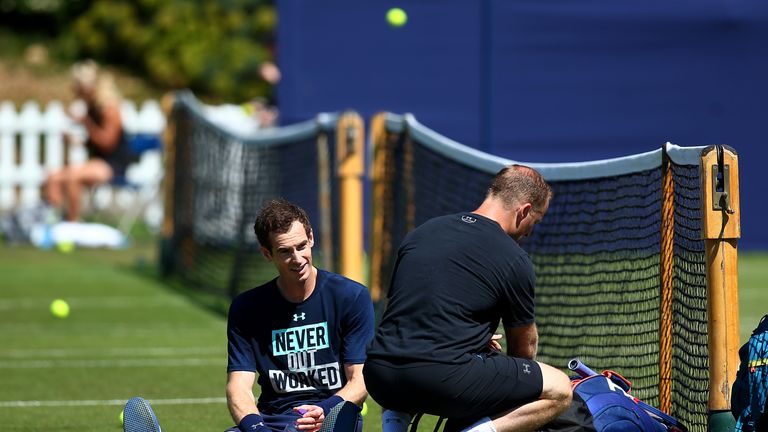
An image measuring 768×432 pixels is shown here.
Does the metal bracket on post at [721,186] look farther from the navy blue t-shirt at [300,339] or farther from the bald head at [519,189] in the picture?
the navy blue t-shirt at [300,339]

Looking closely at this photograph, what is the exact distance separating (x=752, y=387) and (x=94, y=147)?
14.2 m

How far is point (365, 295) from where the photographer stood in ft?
19.4

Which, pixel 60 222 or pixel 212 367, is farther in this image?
pixel 60 222

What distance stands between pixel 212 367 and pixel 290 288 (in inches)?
144

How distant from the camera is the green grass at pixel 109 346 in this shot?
771 cm

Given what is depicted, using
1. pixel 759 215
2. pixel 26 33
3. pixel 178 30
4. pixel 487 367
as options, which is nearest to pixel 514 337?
pixel 487 367

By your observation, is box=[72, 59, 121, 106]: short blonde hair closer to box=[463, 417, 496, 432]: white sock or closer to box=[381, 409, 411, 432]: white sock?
box=[381, 409, 411, 432]: white sock

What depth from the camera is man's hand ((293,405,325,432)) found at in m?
5.65

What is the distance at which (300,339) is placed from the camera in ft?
19.2

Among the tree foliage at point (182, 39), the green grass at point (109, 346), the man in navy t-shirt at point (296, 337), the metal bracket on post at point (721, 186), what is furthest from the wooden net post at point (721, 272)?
the tree foliage at point (182, 39)

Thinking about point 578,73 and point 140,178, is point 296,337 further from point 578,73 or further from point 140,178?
point 140,178

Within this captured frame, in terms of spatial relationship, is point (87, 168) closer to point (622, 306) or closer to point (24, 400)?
point (24, 400)

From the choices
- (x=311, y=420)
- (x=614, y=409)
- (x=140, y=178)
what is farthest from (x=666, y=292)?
(x=140, y=178)

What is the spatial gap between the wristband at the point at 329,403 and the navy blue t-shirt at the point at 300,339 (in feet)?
0.31
